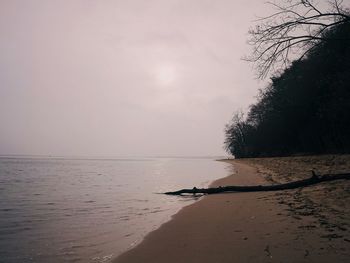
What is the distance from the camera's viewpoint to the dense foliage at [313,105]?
11430 millimetres

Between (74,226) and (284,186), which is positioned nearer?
(74,226)

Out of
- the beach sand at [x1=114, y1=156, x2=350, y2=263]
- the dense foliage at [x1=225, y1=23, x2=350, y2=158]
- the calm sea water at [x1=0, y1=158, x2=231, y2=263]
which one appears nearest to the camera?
the beach sand at [x1=114, y1=156, x2=350, y2=263]

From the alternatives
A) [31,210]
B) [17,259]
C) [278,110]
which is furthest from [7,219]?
[278,110]

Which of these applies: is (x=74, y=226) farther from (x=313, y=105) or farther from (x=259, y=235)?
(x=313, y=105)

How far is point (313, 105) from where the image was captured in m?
37.4

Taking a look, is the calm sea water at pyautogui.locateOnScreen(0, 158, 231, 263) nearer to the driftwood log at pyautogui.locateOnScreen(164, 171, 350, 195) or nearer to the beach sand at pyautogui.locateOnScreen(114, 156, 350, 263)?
the beach sand at pyautogui.locateOnScreen(114, 156, 350, 263)

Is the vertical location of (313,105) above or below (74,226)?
above

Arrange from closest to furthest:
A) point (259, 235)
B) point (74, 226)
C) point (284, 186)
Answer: point (259, 235)
point (74, 226)
point (284, 186)

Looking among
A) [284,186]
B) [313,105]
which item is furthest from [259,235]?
[313,105]

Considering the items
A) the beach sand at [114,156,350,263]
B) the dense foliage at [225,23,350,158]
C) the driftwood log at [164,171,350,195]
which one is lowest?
Answer: the beach sand at [114,156,350,263]

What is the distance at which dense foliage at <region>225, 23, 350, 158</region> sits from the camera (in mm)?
11430

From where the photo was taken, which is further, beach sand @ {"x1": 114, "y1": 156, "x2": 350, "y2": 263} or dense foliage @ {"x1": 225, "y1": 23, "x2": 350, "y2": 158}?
dense foliage @ {"x1": 225, "y1": 23, "x2": 350, "y2": 158}

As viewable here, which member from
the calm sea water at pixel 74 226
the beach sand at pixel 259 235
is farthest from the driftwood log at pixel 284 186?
the beach sand at pixel 259 235

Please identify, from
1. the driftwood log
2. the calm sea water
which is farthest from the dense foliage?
the calm sea water
